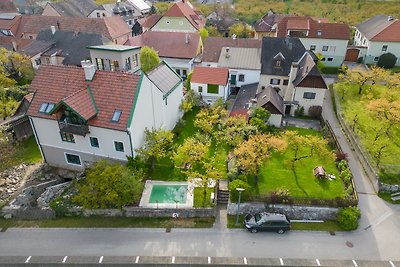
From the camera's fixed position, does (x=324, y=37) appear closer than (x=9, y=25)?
Yes

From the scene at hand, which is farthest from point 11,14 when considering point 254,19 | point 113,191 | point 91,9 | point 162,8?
point 113,191

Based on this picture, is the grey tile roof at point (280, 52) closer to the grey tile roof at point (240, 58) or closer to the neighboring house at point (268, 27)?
the grey tile roof at point (240, 58)

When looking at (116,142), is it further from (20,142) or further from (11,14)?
(11,14)

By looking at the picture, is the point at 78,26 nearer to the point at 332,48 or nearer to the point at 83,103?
the point at 83,103

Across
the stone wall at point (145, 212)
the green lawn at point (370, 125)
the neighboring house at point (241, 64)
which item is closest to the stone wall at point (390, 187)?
the green lawn at point (370, 125)

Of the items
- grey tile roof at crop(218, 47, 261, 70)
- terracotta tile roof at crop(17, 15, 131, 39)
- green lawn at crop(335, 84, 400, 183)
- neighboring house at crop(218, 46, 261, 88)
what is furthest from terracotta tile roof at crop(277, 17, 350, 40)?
terracotta tile roof at crop(17, 15, 131, 39)

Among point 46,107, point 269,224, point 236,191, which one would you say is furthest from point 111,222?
point 269,224

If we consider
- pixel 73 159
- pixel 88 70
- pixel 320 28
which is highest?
pixel 88 70
